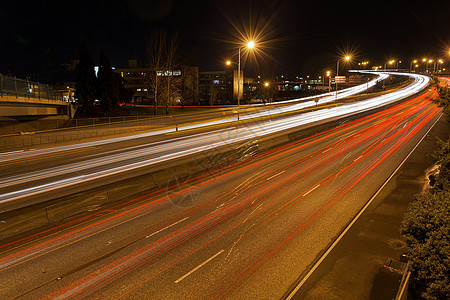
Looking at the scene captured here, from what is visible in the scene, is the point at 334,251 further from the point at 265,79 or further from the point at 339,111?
the point at 265,79

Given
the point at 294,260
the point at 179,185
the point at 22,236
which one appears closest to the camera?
the point at 294,260

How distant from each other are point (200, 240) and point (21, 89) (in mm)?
20703

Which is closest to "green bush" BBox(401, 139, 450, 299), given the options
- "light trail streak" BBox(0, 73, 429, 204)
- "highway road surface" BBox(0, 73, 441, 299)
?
"highway road surface" BBox(0, 73, 441, 299)

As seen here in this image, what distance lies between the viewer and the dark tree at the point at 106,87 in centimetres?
4916

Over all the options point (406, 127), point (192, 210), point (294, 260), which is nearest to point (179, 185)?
point (192, 210)

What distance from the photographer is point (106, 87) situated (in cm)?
4947

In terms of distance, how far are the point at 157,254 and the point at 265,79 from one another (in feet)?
292

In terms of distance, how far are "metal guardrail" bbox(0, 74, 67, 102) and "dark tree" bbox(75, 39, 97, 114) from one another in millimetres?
19196

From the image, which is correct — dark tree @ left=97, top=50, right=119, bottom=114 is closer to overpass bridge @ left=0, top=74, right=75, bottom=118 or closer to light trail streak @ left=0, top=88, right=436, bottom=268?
overpass bridge @ left=0, top=74, right=75, bottom=118

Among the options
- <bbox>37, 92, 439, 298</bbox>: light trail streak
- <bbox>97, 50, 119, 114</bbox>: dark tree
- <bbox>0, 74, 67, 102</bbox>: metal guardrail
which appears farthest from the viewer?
<bbox>97, 50, 119, 114</bbox>: dark tree

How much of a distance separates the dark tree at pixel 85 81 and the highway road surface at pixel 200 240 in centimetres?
3462

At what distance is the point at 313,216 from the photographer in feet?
40.0

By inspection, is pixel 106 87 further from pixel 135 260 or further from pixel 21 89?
pixel 135 260

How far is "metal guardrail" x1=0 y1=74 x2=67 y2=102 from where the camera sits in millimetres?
19297
